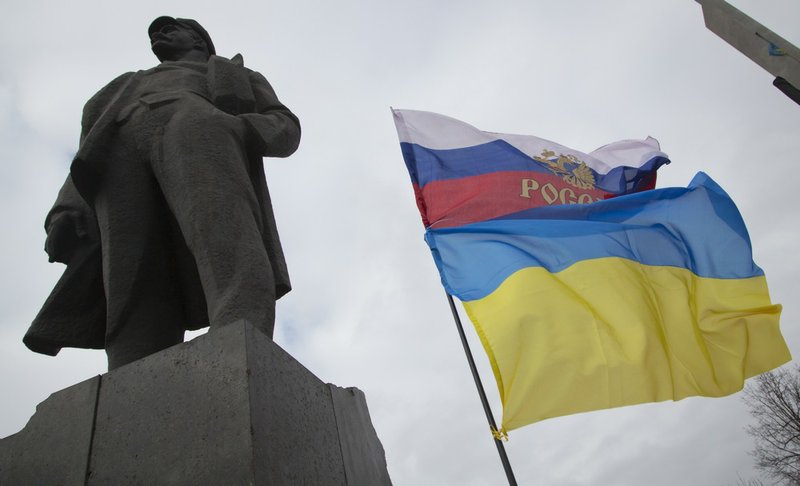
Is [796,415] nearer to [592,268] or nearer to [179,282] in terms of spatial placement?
[592,268]

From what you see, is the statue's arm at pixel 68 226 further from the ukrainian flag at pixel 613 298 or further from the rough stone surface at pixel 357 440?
the ukrainian flag at pixel 613 298

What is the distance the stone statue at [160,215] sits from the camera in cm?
239

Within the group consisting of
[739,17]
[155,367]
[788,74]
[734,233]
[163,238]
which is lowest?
[155,367]

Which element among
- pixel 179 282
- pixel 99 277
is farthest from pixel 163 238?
pixel 99 277

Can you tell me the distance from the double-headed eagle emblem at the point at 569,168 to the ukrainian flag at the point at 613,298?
936mm

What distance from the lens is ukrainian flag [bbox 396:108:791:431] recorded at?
501 centimetres

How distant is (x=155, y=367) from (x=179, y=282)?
1097 millimetres

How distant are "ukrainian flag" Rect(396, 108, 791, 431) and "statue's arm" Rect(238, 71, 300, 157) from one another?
3.03m

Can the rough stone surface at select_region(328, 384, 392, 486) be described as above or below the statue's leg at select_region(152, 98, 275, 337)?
below

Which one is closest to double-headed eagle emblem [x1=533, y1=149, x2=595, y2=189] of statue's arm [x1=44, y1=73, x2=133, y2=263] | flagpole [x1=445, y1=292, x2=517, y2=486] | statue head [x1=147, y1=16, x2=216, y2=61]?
flagpole [x1=445, y1=292, x2=517, y2=486]

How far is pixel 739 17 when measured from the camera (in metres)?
8.61

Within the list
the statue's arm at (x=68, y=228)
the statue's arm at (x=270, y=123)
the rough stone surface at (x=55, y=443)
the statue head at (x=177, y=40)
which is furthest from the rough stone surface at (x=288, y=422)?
the statue head at (x=177, y=40)

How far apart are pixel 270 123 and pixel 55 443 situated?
177cm

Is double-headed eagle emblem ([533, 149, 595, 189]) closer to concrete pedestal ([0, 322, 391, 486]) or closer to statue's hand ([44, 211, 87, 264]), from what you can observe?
statue's hand ([44, 211, 87, 264])
